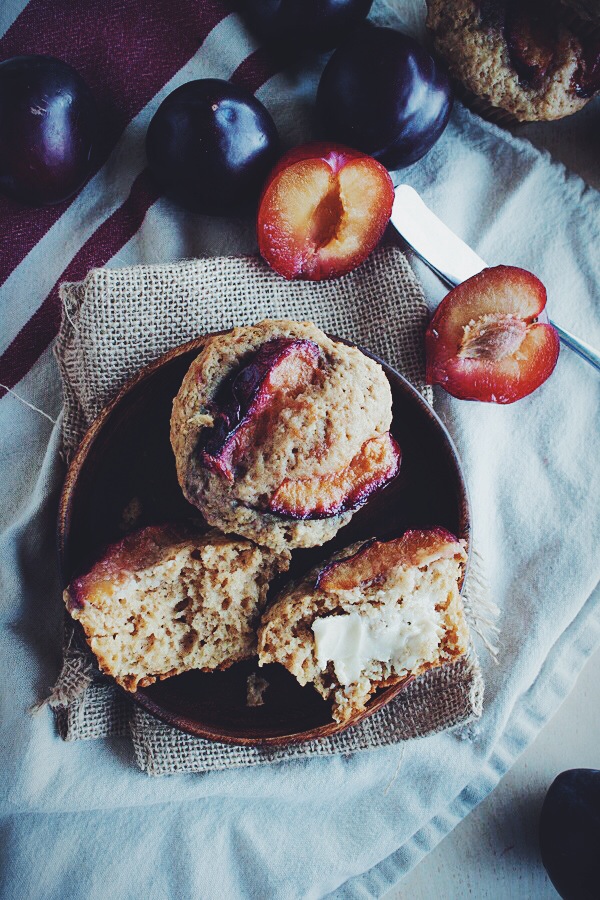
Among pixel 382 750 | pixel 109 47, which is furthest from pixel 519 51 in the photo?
pixel 382 750

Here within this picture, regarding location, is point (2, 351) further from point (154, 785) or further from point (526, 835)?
point (526, 835)

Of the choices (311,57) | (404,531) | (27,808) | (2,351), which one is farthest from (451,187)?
(27,808)

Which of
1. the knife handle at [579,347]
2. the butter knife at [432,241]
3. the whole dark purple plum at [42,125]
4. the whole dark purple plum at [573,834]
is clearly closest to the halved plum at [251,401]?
the butter knife at [432,241]

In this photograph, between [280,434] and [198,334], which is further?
[198,334]

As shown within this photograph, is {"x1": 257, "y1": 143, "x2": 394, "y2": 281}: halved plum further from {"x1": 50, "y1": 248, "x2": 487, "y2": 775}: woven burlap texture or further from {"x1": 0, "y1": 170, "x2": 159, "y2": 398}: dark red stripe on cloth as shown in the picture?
{"x1": 0, "y1": 170, "x2": 159, "y2": 398}: dark red stripe on cloth

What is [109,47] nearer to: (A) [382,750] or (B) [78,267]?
(B) [78,267]

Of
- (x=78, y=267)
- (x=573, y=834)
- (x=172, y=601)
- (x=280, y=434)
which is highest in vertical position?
(x=280, y=434)

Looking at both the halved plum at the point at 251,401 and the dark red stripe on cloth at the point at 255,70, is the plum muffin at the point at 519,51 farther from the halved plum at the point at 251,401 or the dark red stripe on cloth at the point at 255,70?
the halved plum at the point at 251,401

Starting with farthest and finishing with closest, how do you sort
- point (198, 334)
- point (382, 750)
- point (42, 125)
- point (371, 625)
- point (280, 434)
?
point (382, 750) → point (198, 334) → point (42, 125) → point (371, 625) → point (280, 434)
